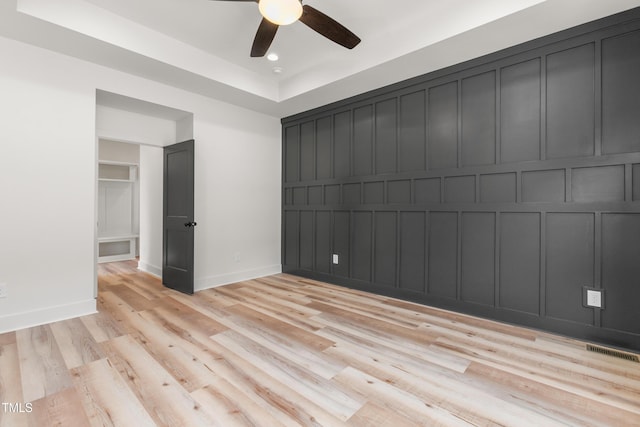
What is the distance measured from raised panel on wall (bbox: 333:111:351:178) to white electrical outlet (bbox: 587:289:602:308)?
9.44ft

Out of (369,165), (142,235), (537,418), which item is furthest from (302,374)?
(142,235)

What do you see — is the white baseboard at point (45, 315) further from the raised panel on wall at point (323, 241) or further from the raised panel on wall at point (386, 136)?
the raised panel on wall at point (386, 136)

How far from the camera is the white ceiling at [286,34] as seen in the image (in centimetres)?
255

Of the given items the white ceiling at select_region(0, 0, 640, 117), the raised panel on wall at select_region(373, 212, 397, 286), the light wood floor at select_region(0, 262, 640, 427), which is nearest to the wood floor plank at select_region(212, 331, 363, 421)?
the light wood floor at select_region(0, 262, 640, 427)

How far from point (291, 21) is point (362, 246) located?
2.84 meters

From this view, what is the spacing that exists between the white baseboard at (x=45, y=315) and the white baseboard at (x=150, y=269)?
176cm

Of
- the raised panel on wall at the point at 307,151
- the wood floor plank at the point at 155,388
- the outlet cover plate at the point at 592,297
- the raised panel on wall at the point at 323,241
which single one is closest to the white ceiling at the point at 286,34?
the raised panel on wall at the point at 307,151

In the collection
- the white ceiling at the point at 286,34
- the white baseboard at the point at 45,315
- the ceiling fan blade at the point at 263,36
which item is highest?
the white ceiling at the point at 286,34

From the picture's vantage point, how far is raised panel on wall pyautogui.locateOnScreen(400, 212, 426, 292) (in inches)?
142

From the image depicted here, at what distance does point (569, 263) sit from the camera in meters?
2.69

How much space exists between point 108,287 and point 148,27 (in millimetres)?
3452

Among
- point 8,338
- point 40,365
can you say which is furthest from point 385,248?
point 8,338

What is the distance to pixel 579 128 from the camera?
8.64ft

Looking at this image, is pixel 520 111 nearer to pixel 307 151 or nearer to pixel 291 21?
pixel 291 21
